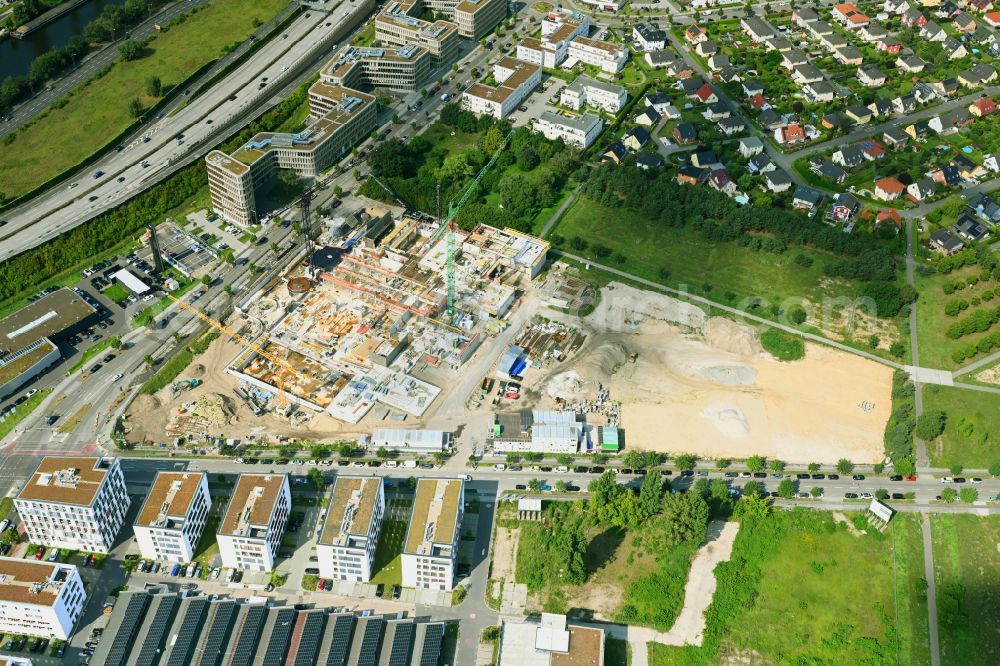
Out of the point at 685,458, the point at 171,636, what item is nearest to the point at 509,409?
the point at 685,458

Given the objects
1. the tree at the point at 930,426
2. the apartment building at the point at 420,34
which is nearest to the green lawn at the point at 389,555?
the tree at the point at 930,426

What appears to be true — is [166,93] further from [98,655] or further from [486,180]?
[98,655]

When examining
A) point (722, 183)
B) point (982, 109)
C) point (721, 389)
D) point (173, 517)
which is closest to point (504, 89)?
point (722, 183)

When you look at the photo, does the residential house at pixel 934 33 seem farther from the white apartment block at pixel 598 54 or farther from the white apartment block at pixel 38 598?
the white apartment block at pixel 38 598

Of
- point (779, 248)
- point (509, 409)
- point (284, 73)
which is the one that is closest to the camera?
point (509, 409)

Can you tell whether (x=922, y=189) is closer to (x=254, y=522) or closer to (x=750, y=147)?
(x=750, y=147)

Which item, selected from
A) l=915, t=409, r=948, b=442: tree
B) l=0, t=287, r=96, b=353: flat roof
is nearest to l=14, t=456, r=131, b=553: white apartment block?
l=0, t=287, r=96, b=353: flat roof
